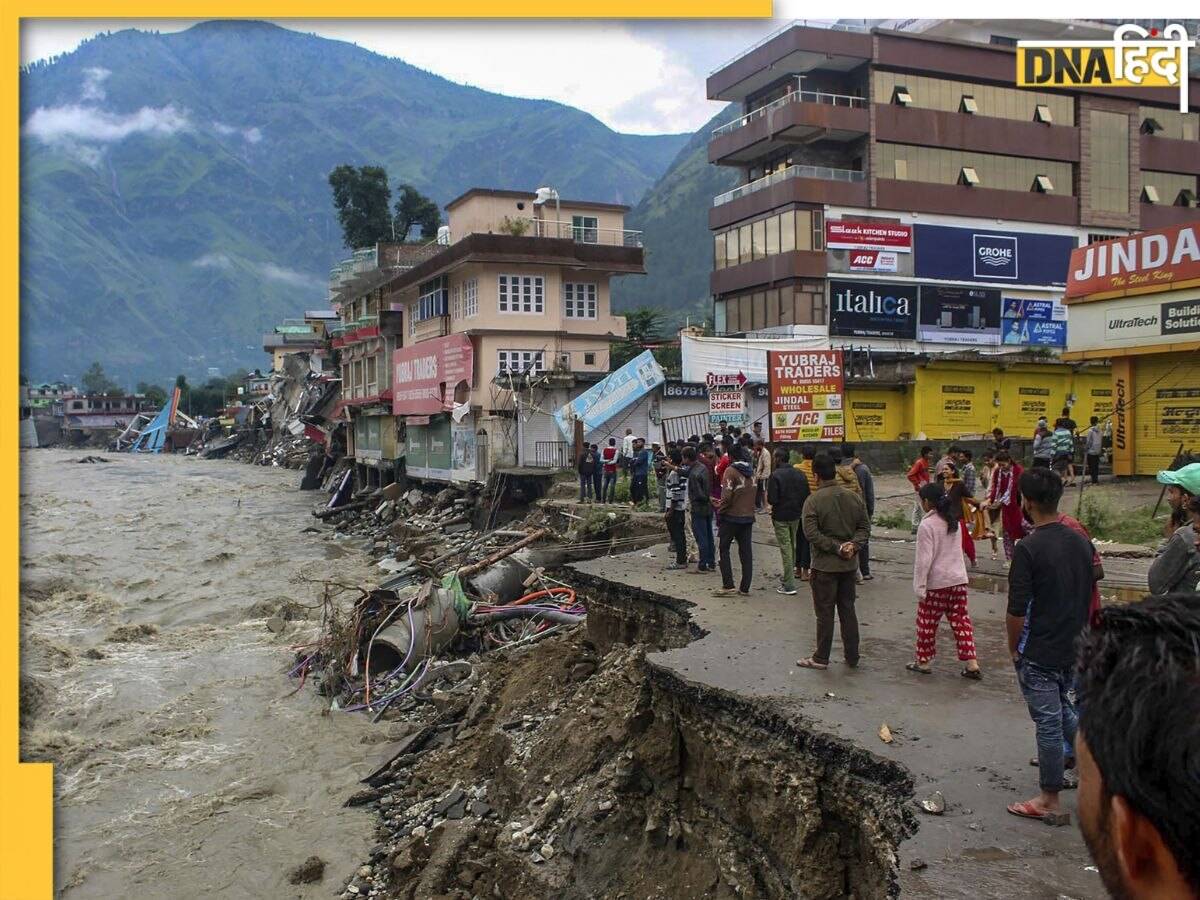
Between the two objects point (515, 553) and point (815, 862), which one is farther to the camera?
point (515, 553)

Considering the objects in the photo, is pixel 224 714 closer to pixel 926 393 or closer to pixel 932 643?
pixel 932 643

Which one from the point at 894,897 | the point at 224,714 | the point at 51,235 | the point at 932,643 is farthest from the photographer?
the point at 51,235

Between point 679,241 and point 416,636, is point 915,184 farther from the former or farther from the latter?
point 679,241

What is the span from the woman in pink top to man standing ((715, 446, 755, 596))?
3.51 metres

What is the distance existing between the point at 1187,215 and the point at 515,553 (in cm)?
4095

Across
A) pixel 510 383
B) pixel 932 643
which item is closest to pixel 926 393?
pixel 510 383

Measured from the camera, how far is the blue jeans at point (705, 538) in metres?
12.2

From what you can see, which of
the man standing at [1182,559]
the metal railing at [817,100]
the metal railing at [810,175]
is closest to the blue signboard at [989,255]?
the metal railing at [810,175]

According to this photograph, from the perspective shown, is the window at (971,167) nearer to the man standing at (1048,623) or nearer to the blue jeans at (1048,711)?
the man standing at (1048,623)

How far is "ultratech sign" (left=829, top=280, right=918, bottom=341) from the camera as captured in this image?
36.9 m

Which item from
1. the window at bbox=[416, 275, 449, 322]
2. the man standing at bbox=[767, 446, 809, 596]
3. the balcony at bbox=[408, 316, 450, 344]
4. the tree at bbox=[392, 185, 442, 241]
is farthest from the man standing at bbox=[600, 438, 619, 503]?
the tree at bbox=[392, 185, 442, 241]

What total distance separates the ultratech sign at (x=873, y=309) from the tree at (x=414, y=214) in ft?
113

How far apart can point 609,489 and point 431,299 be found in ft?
48.5

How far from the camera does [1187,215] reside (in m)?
42.3
